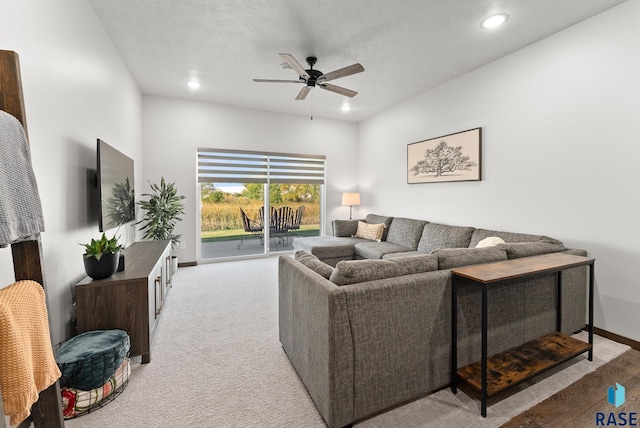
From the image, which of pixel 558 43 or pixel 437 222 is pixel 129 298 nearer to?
pixel 437 222

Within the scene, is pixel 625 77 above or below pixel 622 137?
above

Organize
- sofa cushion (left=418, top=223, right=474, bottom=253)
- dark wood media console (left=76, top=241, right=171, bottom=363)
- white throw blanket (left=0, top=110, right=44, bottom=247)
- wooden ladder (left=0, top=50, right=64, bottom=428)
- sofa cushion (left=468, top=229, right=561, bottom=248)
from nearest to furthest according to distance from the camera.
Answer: white throw blanket (left=0, top=110, right=44, bottom=247)
wooden ladder (left=0, top=50, right=64, bottom=428)
dark wood media console (left=76, top=241, right=171, bottom=363)
sofa cushion (left=468, top=229, right=561, bottom=248)
sofa cushion (left=418, top=223, right=474, bottom=253)

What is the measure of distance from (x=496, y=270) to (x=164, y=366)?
2.44 metres

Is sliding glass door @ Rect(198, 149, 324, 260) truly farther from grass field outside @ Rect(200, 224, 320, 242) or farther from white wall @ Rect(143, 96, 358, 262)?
white wall @ Rect(143, 96, 358, 262)

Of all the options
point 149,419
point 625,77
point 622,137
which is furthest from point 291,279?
point 625,77

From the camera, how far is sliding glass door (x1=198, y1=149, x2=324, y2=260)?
17.1 ft

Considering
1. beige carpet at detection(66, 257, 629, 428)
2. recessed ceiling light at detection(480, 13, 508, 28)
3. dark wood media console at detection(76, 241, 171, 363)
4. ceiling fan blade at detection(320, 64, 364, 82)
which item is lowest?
beige carpet at detection(66, 257, 629, 428)

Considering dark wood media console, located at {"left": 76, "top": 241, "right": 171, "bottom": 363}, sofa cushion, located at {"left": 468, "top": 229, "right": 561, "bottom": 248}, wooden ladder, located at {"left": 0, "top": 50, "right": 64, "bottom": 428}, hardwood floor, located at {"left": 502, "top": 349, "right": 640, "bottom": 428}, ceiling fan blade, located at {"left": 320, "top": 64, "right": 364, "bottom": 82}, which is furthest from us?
sofa cushion, located at {"left": 468, "top": 229, "right": 561, "bottom": 248}

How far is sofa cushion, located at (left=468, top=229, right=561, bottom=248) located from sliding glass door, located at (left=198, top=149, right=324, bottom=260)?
11.0 ft

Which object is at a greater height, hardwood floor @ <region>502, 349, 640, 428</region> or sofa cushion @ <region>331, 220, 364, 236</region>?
sofa cushion @ <region>331, 220, 364, 236</region>

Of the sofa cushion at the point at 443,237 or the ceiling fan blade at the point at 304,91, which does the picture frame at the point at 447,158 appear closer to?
the sofa cushion at the point at 443,237

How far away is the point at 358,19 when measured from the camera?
2.58 metres

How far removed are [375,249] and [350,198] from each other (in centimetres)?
197

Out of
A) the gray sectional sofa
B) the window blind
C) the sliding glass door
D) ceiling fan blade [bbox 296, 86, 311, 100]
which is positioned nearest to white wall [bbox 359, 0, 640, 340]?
the gray sectional sofa
